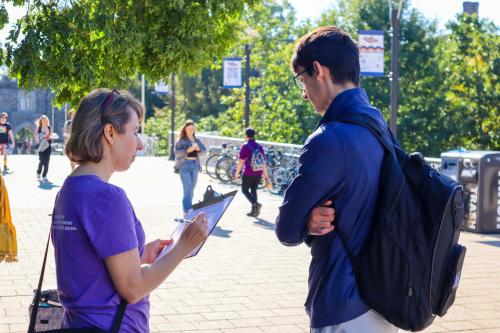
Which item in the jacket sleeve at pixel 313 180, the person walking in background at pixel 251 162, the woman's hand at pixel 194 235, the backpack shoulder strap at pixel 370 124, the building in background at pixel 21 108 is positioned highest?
the backpack shoulder strap at pixel 370 124

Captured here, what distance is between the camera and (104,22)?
5031mm

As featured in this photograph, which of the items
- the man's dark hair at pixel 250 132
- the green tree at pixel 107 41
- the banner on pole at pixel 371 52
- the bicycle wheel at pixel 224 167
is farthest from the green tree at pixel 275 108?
the green tree at pixel 107 41

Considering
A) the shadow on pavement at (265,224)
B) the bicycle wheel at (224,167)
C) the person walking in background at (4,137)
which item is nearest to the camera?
the shadow on pavement at (265,224)

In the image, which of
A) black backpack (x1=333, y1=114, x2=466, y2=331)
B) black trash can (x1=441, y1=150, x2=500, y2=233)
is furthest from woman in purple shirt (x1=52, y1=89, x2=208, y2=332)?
black trash can (x1=441, y1=150, x2=500, y2=233)

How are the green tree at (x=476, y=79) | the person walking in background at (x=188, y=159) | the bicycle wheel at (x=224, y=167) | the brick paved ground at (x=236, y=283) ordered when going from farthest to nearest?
1. the green tree at (x=476, y=79)
2. the bicycle wheel at (x=224, y=167)
3. the person walking in background at (x=188, y=159)
4. the brick paved ground at (x=236, y=283)

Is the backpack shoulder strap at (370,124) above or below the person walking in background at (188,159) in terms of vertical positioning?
above

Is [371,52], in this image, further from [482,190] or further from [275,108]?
[275,108]

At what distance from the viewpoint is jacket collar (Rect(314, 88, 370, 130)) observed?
8.96 ft

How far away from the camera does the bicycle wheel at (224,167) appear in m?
21.0

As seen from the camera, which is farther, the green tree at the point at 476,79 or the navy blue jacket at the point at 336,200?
the green tree at the point at 476,79

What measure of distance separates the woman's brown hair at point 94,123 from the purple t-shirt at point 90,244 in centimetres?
9

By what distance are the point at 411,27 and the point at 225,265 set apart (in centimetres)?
3106

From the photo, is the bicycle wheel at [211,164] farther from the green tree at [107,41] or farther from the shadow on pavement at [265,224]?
the green tree at [107,41]

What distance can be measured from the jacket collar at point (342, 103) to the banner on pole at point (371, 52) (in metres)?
15.7
